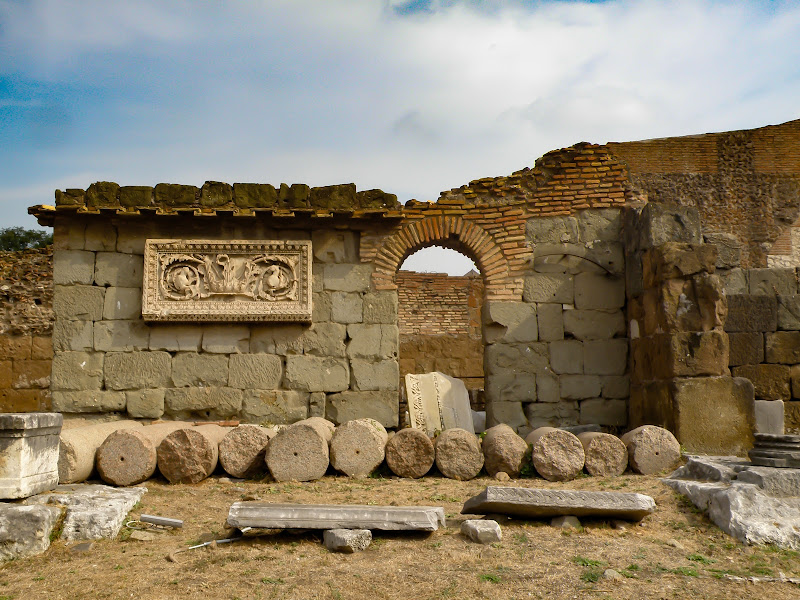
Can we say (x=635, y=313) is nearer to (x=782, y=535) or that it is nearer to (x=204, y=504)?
(x=782, y=535)

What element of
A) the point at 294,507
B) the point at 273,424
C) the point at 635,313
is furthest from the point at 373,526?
the point at 635,313

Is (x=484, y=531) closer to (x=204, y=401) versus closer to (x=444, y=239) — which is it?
(x=204, y=401)

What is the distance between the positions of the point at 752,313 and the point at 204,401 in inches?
277

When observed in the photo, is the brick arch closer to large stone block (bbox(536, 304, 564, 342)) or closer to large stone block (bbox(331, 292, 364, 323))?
large stone block (bbox(331, 292, 364, 323))

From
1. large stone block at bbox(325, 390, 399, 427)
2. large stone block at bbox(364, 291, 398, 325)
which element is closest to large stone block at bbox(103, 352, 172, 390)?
large stone block at bbox(325, 390, 399, 427)

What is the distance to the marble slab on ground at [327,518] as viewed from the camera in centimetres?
481

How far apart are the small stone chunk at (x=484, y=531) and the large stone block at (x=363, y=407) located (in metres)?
4.32

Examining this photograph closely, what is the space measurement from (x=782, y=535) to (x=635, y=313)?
4.49 m

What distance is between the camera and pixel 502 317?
950cm

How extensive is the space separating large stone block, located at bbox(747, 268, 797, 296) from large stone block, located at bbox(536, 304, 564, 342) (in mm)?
2458

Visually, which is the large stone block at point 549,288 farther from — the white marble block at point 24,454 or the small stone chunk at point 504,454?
the white marble block at point 24,454

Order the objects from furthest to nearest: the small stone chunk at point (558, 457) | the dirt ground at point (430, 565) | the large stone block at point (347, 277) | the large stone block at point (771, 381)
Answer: the large stone block at point (347, 277) < the large stone block at point (771, 381) < the small stone chunk at point (558, 457) < the dirt ground at point (430, 565)

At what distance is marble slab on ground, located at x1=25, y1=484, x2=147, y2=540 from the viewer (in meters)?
5.15

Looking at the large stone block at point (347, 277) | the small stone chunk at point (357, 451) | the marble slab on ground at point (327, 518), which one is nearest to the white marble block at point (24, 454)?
the marble slab on ground at point (327, 518)
